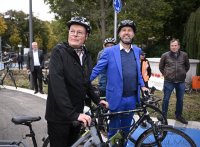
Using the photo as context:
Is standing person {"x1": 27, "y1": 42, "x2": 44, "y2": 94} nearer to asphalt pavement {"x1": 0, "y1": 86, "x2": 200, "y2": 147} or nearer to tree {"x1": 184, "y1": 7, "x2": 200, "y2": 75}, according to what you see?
asphalt pavement {"x1": 0, "y1": 86, "x2": 200, "y2": 147}

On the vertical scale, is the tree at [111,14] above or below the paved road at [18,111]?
above

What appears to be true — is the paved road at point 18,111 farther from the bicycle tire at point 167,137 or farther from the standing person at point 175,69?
the standing person at point 175,69

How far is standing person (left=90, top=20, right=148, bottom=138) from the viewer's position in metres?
4.86

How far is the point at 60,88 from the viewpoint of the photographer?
3258mm

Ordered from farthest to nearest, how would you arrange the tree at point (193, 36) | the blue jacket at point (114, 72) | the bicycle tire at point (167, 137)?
the tree at point (193, 36) < the blue jacket at point (114, 72) < the bicycle tire at point (167, 137)

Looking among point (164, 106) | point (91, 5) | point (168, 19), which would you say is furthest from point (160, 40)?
point (164, 106)

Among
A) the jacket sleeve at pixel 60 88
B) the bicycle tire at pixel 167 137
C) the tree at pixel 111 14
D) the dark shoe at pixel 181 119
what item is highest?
the tree at pixel 111 14

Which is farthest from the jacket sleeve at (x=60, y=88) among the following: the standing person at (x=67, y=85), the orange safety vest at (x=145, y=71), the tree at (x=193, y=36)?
the tree at (x=193, y=36)

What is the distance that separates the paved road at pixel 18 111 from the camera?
7.09 m

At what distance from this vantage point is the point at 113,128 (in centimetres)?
481

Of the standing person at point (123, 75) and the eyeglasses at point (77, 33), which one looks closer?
the eyeglasses at point (77, 33)

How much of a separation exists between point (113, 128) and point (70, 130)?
4.36 ft

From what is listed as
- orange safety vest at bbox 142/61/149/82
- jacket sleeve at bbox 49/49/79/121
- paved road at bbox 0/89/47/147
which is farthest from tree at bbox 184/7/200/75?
jacket sleeve at bbox 49/49/79/121

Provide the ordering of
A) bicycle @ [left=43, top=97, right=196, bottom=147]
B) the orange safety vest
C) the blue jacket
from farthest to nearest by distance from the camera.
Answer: the orange safety vest < the blue jacket < bicycle @ [left=43, top=97, right=196, bottom=147]
